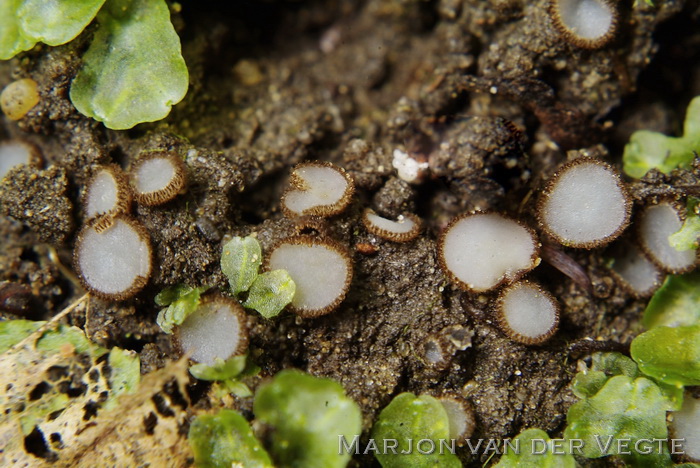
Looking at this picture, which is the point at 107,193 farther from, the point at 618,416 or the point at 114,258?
the point at 618,416

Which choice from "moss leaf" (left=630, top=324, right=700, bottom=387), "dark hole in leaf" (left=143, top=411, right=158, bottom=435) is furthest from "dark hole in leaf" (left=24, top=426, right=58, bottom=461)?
"moss leaf" (left=630, top=324, right=700, bottom=387)

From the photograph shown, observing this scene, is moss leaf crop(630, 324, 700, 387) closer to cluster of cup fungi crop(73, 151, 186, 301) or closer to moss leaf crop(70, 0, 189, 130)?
cluster of cup fungi crop(73, 151, 186, 301)

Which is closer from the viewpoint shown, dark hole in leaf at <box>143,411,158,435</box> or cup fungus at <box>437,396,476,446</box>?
dark hole in leaf at <box>143,411,158,435</box>

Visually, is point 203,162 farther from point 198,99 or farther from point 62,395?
point 62,395

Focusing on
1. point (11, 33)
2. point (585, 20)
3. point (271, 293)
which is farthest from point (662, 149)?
point (11, 33)

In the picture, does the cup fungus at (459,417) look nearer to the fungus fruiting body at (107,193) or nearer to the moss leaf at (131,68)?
the fungus fruiting body at (107,193)

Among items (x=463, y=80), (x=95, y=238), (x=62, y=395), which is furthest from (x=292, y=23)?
(x=62, y=395)

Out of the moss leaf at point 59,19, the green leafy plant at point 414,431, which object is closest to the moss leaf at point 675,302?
the green leafy plant at point 414,431
